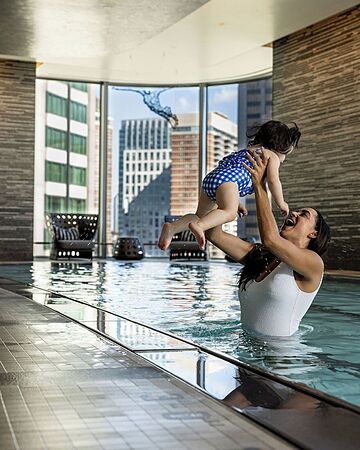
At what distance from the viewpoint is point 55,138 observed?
1717 cm

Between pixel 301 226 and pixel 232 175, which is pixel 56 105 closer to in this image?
pixel 232 175

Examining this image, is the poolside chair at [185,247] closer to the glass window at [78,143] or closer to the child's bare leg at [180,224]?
the glass window at [78,143]

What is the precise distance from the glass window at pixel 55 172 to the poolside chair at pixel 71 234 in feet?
6.41

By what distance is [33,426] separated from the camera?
188cm

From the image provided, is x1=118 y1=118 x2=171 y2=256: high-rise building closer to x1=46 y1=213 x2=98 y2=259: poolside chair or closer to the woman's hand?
x1=46 y1=213 x2=98 y2=259: poolside chair

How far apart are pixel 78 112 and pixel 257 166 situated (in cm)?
1390

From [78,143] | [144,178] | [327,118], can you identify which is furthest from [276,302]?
[144,178]

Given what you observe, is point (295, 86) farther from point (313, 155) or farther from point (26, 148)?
point (26, 148)

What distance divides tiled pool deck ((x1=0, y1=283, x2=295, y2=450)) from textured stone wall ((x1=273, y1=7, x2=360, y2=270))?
30.7 ft

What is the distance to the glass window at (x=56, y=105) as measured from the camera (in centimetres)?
1723

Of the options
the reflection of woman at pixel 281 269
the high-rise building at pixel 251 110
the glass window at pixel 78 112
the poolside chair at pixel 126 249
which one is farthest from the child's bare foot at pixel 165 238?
the glass window at pixel 78 112

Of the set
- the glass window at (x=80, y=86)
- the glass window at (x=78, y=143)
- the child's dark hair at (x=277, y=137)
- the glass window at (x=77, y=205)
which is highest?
the glass window at (x=80, y=86)

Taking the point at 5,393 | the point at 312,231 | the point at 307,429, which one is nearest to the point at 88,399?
the point at 5,393

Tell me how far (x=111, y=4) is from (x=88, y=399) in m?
8.80
